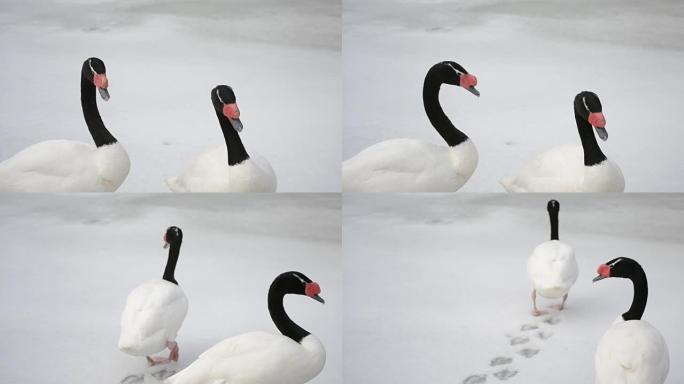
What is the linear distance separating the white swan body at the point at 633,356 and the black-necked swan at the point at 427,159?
0.54 meters

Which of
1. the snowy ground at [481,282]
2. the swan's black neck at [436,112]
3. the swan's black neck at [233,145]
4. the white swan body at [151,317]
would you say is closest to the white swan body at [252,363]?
the white swan body at [151,317]

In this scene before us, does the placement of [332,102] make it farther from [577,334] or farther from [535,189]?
[577,334]

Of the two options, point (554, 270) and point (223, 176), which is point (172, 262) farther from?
point (554, 270)

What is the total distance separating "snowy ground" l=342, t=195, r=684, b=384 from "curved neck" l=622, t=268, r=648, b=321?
7 cm

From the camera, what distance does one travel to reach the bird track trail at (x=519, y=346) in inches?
102

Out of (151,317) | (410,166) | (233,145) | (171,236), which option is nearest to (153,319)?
(151,317)

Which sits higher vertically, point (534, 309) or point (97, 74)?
point (97, 74)

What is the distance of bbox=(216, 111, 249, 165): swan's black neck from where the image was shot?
2.53 m

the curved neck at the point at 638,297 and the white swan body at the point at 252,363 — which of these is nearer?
the white swan body at the point at 252,363

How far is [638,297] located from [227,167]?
3.54ft

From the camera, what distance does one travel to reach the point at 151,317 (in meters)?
2.44

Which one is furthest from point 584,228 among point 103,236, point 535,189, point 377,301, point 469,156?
point 103,236

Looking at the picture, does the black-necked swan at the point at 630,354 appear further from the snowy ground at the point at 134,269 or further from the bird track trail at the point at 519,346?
the snowy ground at the point at 134,269

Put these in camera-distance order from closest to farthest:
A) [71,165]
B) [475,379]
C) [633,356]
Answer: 1. [633,356]
2. [71,165]
3. [475,379]
